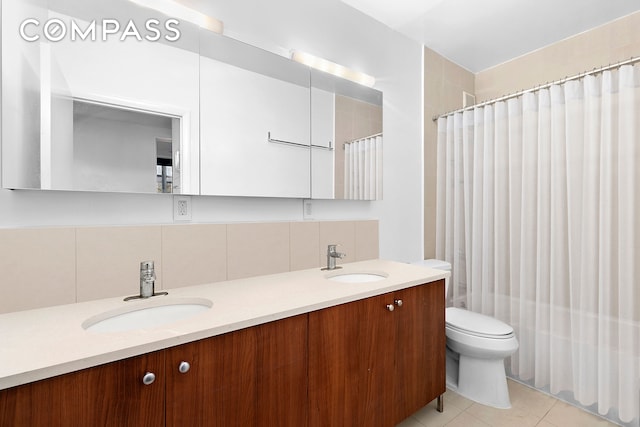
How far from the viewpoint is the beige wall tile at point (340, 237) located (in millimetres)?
1767

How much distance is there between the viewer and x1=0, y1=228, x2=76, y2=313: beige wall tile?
0.99 meters

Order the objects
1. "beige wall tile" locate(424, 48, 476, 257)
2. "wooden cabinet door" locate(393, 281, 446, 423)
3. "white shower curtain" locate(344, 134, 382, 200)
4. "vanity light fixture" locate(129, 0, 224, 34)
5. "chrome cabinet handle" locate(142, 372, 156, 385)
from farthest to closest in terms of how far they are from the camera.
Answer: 1. "beige wall tile" locate(424, 48, 476, 257)
2. "white shower curtain" locate(344, 134, 382, 200)
3. "wooden cabinet door" locate(393, 281, 446, 423)
4. "vanity light fixture" locate(129, 0, 224, 34)
5. "chrome cabinet handle" locate(142, 372, 156, 385)

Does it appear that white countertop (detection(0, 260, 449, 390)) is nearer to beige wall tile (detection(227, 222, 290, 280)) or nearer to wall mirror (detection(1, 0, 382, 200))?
beige wall tile (detection(227, 222, 290, 280))

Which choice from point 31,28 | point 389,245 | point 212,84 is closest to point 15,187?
point 31,28

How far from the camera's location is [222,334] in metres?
0.89

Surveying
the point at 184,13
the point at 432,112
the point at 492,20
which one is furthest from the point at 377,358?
the point at 492,20

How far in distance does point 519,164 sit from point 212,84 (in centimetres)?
195

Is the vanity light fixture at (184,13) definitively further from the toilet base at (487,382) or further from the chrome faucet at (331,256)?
the toilet base at (487,382)

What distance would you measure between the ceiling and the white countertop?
1761 mm

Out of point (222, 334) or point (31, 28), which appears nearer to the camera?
point (222, 334)

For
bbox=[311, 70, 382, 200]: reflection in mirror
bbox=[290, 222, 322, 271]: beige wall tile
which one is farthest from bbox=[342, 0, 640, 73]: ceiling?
bbox=[290, 222, 322, 271]: beige wall tile

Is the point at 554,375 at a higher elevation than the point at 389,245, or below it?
below

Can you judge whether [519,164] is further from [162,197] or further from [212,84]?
[162,197]

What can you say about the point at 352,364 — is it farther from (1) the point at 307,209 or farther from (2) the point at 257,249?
(1) the point at 307,209
